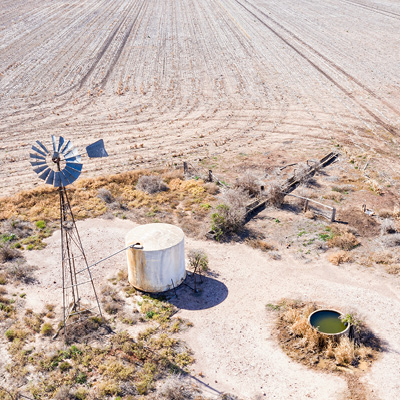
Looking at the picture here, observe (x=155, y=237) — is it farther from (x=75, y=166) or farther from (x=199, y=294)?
(x=75, y=166)

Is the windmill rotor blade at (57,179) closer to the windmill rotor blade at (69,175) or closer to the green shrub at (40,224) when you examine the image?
the windmill rotor blade at (69,175)

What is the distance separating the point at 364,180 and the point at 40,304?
65.5 ft

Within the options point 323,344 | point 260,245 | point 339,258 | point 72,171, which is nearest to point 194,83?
point 260,245

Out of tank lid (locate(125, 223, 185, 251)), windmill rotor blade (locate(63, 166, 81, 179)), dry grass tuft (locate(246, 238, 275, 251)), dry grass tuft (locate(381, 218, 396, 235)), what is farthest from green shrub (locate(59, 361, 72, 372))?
dry grass tuft (locate(381, 218, 396, 235))

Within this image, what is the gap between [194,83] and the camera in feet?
155

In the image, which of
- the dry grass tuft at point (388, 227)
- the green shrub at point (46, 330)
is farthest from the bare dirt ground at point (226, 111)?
the dry grass tuft at point (388, 227)

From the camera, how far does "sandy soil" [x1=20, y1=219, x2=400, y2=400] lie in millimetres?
13555

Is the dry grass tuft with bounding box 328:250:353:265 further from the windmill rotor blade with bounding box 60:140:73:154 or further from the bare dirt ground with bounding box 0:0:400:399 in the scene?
the windmill rotor blade with bounding box 60:140:73:154

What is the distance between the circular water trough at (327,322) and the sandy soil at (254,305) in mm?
781

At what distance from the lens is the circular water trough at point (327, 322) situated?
604 inches

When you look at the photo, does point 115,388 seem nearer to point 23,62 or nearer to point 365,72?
point 365,72

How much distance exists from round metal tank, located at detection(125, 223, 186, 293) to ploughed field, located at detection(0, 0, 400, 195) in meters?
12.8

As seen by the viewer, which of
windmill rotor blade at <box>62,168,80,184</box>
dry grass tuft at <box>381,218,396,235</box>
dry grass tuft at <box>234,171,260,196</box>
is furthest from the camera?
dry grass tuft at <box>234,171,260,196</box>

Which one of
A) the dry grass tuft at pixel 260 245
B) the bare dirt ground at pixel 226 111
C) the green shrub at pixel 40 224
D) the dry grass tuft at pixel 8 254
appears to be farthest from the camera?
the green shrub at pixel 40 224
